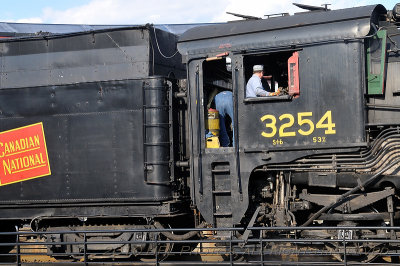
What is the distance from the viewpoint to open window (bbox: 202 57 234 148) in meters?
8.45

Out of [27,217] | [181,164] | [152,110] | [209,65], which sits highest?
[209,65]

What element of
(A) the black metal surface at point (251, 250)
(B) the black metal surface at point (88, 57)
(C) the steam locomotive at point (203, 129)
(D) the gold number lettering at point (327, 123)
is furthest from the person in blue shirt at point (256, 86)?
(A) the black metal surface at point (251, 250)

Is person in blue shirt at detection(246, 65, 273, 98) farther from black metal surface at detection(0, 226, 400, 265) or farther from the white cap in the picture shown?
black metal surface at detection(0, 226, 400, 265)

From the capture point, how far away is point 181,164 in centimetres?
864

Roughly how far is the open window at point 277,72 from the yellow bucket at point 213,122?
706mm

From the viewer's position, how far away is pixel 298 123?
7750 mm

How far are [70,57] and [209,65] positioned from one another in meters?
2.39

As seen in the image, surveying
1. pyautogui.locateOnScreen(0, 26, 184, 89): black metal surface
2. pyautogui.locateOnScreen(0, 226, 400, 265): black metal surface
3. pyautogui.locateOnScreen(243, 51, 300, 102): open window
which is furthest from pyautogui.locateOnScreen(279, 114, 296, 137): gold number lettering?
pyautogui.locateOnScreen(0, 26, 184, 89): black metal surface

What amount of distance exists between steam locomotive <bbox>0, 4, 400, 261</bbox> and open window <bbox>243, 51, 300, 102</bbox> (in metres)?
0.02

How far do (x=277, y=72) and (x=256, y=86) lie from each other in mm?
1079

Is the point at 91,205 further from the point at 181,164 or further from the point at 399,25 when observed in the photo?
the point at 399,25

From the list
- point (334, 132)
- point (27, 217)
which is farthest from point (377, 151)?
point (27, 217)

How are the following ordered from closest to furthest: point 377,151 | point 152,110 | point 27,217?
1. point 377,151
2. point 152,110
3. point 27,217

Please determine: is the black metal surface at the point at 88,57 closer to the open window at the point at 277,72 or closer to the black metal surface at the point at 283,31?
the black metal surface at the point at 283,31
